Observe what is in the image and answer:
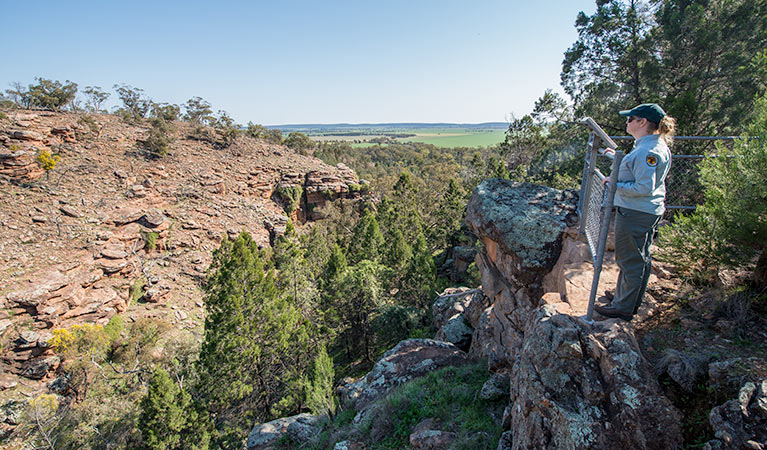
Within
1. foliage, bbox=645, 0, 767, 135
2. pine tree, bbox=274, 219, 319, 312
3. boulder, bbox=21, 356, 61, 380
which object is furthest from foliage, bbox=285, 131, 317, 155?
foliage, bbox=645, 0, 767, 135

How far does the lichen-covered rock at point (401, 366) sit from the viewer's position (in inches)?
348

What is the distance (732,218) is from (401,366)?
773 cm

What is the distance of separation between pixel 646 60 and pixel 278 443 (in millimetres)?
19487

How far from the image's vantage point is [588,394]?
3230 millimetres

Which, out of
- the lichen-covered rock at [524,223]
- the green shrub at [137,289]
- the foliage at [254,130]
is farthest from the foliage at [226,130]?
the lichen-covered rock at [524,223]

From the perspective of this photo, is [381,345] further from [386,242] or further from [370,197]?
[370,197]

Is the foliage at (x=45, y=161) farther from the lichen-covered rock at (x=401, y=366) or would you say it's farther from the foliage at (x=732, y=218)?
the foliage at (x=732, y=218)

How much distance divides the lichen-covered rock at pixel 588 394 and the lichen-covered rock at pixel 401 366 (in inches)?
205

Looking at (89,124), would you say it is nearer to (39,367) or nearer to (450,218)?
(39,367)

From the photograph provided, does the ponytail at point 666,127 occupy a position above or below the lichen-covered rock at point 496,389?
above

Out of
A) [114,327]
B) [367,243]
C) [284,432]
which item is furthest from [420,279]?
[114,327]

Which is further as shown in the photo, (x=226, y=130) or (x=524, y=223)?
(x=226, y=130)

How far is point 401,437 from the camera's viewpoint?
238 inches

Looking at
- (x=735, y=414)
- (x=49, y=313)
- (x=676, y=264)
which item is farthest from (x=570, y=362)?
(x=49, y=313)
